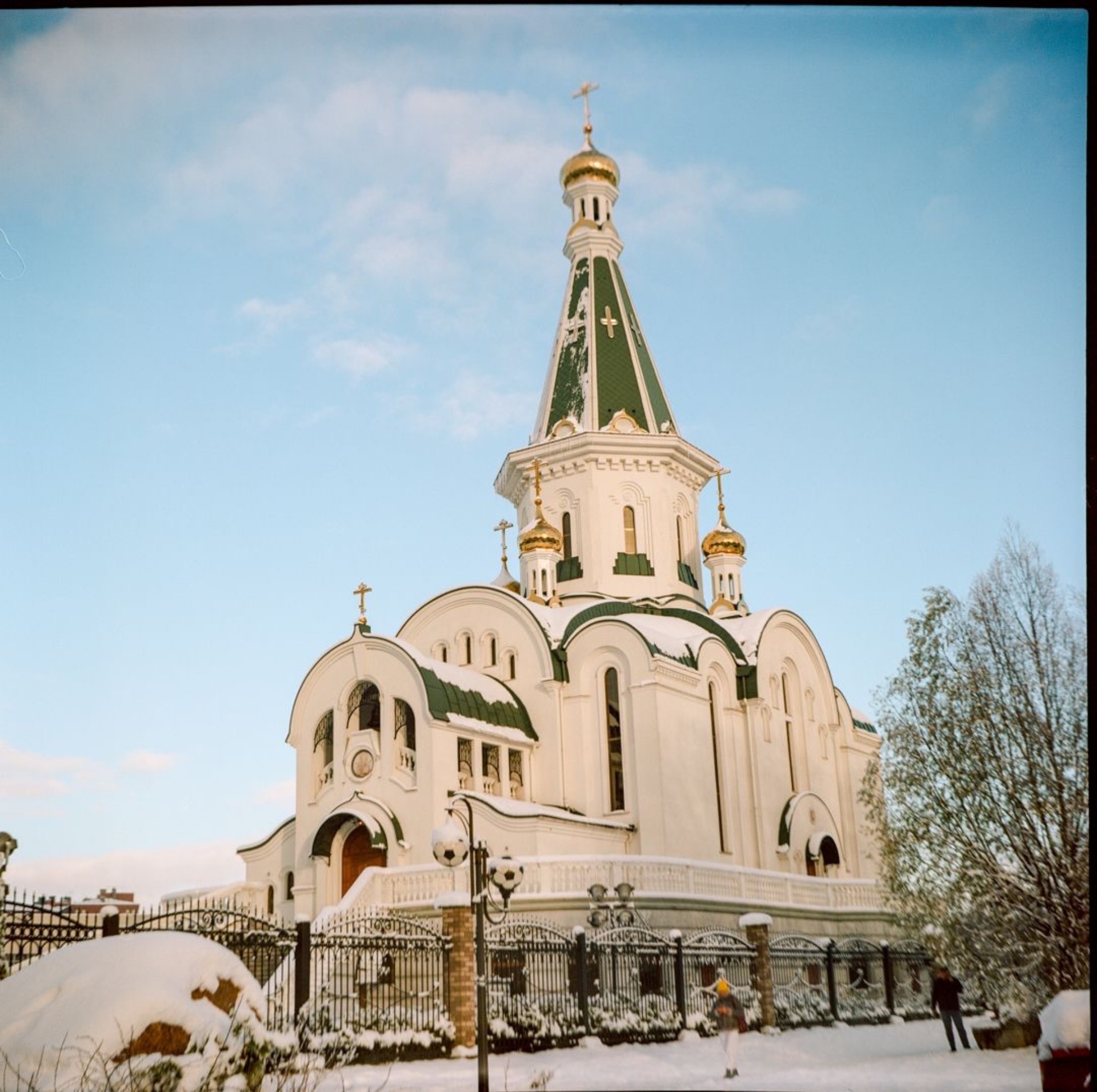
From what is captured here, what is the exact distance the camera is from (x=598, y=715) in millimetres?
22625

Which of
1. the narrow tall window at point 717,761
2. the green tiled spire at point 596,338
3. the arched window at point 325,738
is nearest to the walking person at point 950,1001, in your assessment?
the narrow tall window at point 717,761

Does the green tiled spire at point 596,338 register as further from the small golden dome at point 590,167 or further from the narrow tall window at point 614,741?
the narrow tall window at point 614,741

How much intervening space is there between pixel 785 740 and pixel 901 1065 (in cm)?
1138

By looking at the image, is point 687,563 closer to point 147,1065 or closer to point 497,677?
point 497,677

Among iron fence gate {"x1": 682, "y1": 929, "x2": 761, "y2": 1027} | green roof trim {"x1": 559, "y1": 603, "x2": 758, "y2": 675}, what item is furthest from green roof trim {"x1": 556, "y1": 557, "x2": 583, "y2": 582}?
iron fence gate {"x1": 682, "y1": 929, "x2": 761, "y2": 1027}

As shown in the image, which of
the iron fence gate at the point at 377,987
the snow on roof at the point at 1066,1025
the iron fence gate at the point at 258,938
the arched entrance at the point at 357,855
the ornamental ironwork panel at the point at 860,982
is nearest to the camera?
the snow on roof at the point at 1066,1025

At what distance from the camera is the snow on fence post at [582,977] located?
567 inches

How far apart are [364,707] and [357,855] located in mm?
2486

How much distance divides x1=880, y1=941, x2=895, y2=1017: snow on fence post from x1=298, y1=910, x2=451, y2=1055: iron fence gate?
7952 mm

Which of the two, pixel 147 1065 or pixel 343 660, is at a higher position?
pixel 343 660

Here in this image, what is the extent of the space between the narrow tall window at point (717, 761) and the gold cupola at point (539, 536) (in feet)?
14.8

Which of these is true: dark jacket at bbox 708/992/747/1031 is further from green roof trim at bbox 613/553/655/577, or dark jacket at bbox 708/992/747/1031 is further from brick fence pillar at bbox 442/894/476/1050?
green roof trim at bbox 613/553/655/577

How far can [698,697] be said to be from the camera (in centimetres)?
2275

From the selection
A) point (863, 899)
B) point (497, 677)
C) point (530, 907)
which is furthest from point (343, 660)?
point (863, 899)
